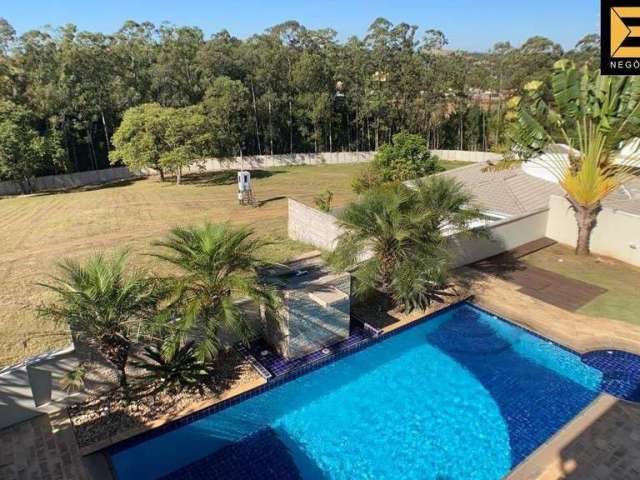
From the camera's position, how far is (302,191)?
27.7 m

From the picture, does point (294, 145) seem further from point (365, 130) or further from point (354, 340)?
point (354, 340)

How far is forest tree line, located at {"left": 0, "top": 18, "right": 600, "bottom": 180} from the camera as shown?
33719 millimetres

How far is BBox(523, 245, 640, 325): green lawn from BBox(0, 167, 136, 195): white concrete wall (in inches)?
1355

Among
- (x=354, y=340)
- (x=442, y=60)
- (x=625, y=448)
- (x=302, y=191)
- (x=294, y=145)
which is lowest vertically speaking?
(x=625, y=448)

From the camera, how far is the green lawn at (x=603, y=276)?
441 inches

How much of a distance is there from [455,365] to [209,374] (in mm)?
5326

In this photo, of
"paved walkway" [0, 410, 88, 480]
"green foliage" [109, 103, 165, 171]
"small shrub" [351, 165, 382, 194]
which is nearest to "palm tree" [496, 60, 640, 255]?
"small shrub" [351, 165, 382, 194]

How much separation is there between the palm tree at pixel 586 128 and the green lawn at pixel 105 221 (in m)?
9.18

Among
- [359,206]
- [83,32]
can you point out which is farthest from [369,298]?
[83,32]

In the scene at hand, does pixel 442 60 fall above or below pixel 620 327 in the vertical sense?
above

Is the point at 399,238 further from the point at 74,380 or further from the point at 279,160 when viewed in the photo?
the point at 279,160

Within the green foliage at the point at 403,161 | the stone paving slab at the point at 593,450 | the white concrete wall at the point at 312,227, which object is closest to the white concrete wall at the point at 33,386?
the stone paving slab at the point at 593,450

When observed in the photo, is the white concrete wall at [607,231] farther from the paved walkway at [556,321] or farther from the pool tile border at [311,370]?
the pool tile border at [311,370]

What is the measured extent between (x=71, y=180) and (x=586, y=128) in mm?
36192
